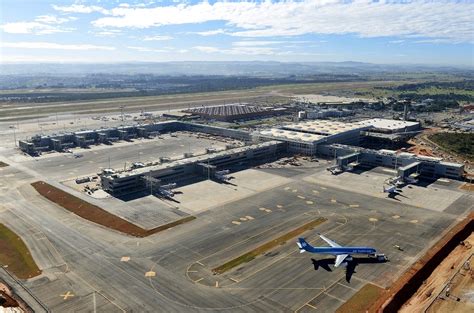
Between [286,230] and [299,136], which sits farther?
[299,136]

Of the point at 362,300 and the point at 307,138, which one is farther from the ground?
the point at 307,138

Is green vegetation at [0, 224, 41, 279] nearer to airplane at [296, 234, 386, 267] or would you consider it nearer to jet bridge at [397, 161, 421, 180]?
airplane at [296, 234, 386, 267]

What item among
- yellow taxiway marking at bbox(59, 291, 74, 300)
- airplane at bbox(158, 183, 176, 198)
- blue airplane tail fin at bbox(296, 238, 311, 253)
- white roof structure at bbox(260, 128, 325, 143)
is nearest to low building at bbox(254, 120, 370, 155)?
white roof structure at bbox(260, 128, 325, 143)

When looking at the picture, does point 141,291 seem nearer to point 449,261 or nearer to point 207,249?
point 207,249

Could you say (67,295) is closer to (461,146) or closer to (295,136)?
(295,136)

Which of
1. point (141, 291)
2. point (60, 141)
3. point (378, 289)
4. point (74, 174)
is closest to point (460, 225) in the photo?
point (378, 289)

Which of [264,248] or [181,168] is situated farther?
[181,168]

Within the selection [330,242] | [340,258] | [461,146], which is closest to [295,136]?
[461,146]
